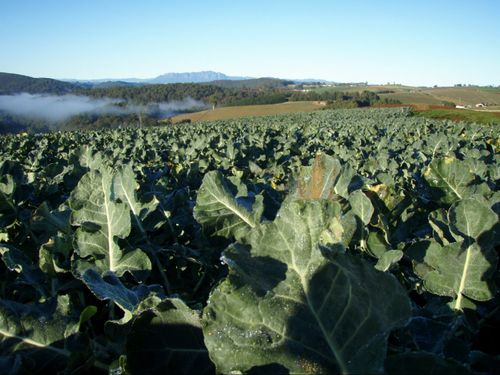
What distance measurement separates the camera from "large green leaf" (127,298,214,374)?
85 centimetres

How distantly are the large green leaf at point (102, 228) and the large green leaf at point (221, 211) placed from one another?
0.26 m

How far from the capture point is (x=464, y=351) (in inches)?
34.6

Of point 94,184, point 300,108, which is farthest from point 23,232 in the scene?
point 300,108

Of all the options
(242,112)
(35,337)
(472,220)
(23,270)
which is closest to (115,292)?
Answer: (35,337)

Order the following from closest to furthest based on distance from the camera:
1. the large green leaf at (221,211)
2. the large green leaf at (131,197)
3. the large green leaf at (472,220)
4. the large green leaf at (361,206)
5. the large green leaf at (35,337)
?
the large green leaf at (35,337) < the large green leaf at (472,220) < the large green leaf at (361,206) < the large green leaf at (221,211) < the large green leaf at (131,197)

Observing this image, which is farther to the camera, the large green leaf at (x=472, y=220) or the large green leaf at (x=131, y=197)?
the large green leaf at (x=131, y=197)

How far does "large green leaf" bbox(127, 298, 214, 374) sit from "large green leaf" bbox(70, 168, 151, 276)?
24.0 inches

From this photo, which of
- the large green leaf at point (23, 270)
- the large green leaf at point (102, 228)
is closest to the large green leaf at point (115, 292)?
the large green leaf at point (102, 228)

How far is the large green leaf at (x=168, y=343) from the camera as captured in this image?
852 mm

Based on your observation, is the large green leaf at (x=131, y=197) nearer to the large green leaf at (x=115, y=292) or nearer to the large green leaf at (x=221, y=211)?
the large green leaf at (x=221, y=211)

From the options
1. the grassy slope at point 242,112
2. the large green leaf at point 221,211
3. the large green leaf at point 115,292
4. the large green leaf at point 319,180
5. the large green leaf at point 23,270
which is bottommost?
the grassy slope at point 242,112

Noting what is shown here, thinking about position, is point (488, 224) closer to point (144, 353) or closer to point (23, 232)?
point (144, 353)

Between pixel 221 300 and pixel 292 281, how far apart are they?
0.14 meters

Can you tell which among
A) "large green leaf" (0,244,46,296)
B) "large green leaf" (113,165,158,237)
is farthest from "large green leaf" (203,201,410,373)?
"large green leaf" (113,165,158,237)
